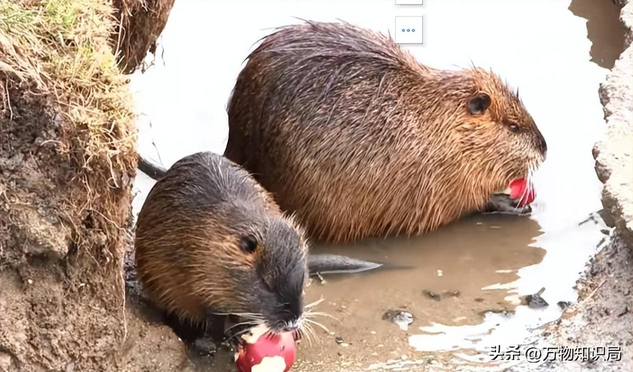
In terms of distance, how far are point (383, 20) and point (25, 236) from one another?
3.32m

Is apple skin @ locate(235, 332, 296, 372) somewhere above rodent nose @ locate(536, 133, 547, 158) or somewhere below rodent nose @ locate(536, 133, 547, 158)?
below

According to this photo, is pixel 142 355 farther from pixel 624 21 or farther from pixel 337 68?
pixel 624 21

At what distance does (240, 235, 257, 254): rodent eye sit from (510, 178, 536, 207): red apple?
1.62m

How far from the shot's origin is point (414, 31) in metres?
5.30

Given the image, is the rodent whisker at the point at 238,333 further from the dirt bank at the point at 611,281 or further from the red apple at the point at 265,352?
the dirt bank at the point at 611,281

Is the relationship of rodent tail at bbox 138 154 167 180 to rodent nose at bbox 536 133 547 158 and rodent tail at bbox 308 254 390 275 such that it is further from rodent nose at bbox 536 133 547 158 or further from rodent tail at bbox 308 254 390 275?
rodent nose at bbox 536 133 547 158

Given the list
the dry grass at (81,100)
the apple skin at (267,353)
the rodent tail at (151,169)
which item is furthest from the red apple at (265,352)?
the rodent tail at (151,169)

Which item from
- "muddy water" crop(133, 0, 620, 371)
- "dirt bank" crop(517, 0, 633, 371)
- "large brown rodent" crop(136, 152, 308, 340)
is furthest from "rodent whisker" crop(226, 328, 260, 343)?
"dirt bank" crop(517, 0, 633, 371)

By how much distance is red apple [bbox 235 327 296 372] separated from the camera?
11.8ft

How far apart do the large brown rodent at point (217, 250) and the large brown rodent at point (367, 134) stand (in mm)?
523

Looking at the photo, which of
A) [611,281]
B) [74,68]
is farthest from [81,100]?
[611,281]

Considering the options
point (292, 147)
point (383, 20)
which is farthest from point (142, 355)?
point (383, 20)

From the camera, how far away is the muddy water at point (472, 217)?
402cm

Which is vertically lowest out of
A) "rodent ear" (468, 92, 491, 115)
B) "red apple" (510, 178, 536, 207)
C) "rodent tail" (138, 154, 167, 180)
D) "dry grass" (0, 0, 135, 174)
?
"red apple" (510, 178, 536, 207)
